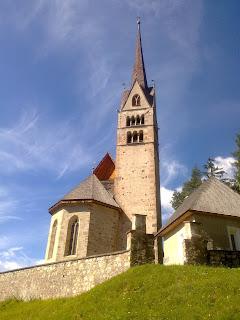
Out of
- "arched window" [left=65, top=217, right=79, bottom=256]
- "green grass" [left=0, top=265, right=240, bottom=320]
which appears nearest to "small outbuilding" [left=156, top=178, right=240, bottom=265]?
"green grass" [left=0, top=265, right=240, bottom=320]

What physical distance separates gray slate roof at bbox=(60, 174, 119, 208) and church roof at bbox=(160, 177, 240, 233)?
7.30m

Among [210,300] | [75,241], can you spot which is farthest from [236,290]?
[75,241]

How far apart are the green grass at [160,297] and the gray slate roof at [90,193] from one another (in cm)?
1111

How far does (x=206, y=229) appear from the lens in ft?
58.3

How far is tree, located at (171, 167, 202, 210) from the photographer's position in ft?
144

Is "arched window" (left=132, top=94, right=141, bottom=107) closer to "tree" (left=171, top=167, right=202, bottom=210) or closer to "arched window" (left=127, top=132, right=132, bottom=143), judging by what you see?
"arched window" (left=127, top=132, right=132, bottom=143)

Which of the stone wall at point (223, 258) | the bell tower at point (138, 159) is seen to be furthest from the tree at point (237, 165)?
the stone wall at point (223, 258)

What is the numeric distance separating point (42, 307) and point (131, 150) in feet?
61.9

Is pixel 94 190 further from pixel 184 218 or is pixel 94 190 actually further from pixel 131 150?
pixel 184 218

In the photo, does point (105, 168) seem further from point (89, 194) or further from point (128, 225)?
point (128, 225)

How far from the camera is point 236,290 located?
37.0ft

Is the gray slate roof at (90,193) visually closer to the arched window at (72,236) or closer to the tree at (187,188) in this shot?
the arched window at (72,236)

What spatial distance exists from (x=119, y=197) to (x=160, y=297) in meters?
18.0

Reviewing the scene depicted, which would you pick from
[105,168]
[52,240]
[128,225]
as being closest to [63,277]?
[52,240]
